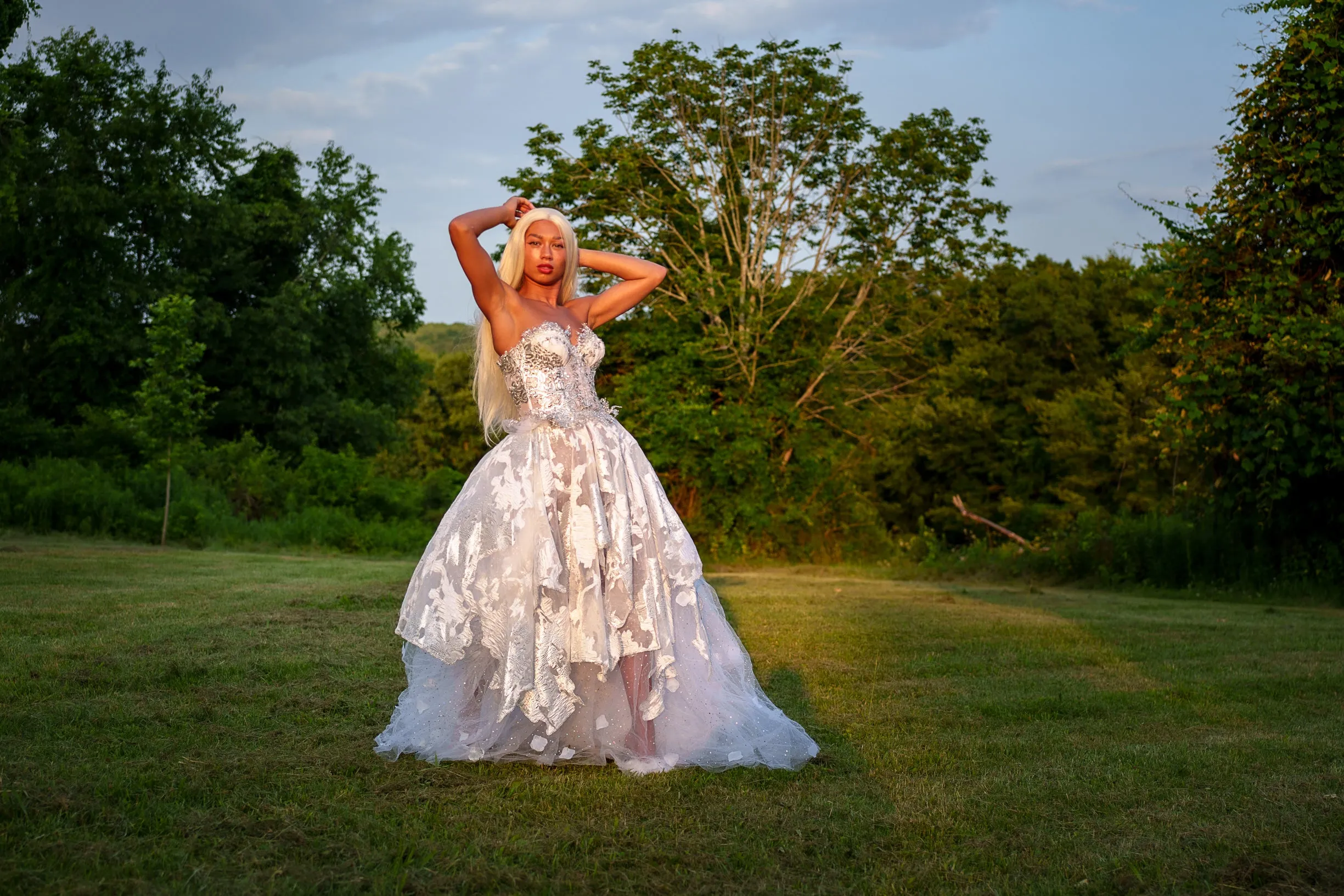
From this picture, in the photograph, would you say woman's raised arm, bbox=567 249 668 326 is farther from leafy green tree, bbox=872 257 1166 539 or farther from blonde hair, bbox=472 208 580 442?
leafy green tree, bbox=872 257 1166 539

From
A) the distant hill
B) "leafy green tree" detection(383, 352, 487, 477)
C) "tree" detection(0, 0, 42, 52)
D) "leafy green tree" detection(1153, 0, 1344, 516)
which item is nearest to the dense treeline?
"leafy green tree" detection(1153, 0, 1344, 516)

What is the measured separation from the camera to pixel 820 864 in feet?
11.7

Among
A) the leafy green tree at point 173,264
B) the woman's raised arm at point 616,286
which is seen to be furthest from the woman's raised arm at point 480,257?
the leafy green tree at point 173,264

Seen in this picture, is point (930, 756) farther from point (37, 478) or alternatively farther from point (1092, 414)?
point (1092, 414)

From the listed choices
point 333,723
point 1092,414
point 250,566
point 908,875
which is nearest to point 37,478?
point 250,566

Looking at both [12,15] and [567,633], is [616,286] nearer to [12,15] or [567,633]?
[567,633]

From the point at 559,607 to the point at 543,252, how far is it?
165 centimetres

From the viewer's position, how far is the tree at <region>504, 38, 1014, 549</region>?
2372 centimetres

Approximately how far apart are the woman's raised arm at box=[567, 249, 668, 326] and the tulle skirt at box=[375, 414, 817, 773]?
2.43 feet

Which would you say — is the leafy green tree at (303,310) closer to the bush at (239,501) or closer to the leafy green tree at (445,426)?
the bush at (239,501)

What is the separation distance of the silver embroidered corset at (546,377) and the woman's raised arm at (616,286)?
380 millimetres

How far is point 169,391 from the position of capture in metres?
19.1

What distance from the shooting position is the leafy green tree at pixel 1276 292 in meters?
12.9

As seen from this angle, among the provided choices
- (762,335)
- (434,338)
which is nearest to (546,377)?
(762,335)
